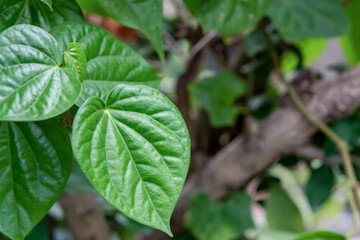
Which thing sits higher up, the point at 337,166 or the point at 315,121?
the point at 315,121

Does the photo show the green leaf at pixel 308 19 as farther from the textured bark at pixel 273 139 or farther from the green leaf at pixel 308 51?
the green leaf at pixel 308 51

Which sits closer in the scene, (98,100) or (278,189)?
(98,100)

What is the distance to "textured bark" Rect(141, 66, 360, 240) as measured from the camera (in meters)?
0.73

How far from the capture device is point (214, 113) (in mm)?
952

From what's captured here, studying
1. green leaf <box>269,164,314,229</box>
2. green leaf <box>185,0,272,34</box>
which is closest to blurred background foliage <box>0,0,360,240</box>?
green leaf <box>185,0,272,34</box>

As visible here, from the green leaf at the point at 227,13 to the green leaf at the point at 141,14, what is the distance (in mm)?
87

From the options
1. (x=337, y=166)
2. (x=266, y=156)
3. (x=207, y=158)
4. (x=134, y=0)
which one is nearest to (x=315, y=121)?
(x=266, y=156)

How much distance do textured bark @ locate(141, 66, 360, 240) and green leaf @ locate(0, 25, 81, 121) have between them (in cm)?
62

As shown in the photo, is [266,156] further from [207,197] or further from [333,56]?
[333,56]

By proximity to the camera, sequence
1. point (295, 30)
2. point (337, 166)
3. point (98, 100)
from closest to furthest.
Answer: point (98, 100) → point (295, 30) → point (337, 166)

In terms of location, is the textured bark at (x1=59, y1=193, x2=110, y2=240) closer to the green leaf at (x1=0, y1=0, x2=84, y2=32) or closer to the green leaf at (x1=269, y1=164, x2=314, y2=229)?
the green leaf at (x1=0, y1=0, x2=84, y2=32)

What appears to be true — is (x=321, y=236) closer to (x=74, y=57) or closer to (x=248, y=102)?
(x=74, y=57)

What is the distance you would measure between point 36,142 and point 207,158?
0.81 metres

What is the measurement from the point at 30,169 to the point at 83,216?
1.67 ft
